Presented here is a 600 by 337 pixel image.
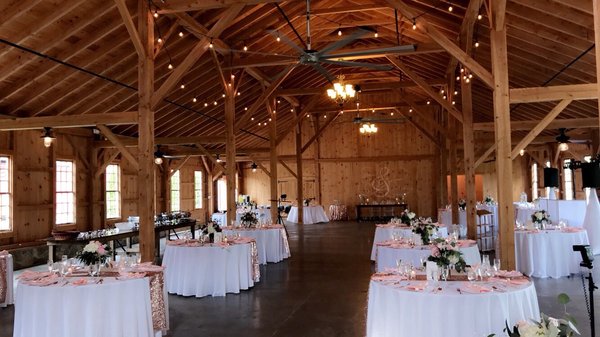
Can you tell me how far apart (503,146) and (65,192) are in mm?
10665

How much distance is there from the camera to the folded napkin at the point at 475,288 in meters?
3.57

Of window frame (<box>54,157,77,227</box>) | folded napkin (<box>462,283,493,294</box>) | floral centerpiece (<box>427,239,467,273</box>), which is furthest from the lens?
window frame (<box>54,157,77,227</box>)

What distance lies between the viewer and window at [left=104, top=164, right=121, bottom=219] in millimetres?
13648

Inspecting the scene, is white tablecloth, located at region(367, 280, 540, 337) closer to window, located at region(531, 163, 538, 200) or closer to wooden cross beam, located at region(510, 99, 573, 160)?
wooden cross beam, located at region(510, 99, 573, 160)

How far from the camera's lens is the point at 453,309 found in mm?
3453

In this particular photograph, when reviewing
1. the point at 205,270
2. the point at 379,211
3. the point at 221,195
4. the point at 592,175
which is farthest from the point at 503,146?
the point at 221,195

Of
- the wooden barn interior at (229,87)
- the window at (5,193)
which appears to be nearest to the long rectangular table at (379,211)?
the wooden barn interior at (229,87)

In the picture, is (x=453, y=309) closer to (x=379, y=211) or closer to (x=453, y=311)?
(x=453, y=311)

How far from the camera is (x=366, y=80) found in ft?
59.5

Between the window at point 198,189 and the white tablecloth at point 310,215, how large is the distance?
398 cm

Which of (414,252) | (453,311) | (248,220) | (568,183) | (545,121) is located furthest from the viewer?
(568,183)

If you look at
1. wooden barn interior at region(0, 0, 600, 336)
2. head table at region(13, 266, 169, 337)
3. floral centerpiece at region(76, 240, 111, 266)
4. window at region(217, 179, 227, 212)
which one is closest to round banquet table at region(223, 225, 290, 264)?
wooden barn interior at region(0, 0, 600, 336)

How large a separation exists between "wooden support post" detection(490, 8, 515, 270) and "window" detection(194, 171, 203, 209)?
48.7 feet

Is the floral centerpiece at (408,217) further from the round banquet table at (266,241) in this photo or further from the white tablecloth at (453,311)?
the white tablecloth at (453,311)
